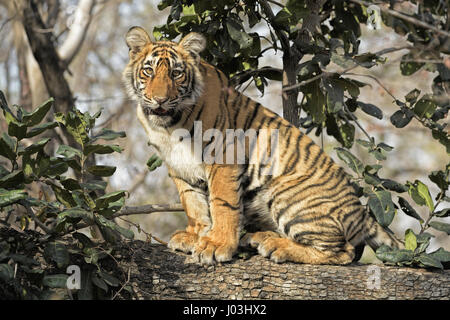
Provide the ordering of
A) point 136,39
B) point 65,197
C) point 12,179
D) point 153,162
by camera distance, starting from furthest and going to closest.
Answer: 1. point 153,162
2. point 136,39
3. point 65,197
4. point 12,179

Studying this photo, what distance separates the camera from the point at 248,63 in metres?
5.11

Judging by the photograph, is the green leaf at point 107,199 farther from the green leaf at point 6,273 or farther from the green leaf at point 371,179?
the green leaf at point 371,179

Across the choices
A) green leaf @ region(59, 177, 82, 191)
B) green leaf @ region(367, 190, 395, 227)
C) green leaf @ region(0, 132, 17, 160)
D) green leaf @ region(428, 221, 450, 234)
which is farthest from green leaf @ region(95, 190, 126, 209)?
green leaf @ region(428, 221, 450, 234)

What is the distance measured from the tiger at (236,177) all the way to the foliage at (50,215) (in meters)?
0.56

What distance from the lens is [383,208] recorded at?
3.96 metres

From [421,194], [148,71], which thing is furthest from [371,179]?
[148,71]

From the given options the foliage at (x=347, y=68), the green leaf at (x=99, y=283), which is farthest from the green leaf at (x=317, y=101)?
the green leaf at (x=99, y=283)

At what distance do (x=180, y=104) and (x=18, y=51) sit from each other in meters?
6.08

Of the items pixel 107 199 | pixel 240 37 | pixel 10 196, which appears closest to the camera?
pixel 10 196

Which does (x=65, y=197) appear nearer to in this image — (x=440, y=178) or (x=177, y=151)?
(x=177, y=151)

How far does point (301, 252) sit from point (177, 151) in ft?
3.50

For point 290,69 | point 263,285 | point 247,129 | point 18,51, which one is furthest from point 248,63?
point 18,51

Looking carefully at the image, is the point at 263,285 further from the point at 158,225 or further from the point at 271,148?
the point at 158,225

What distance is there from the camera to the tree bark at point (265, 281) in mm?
3553
